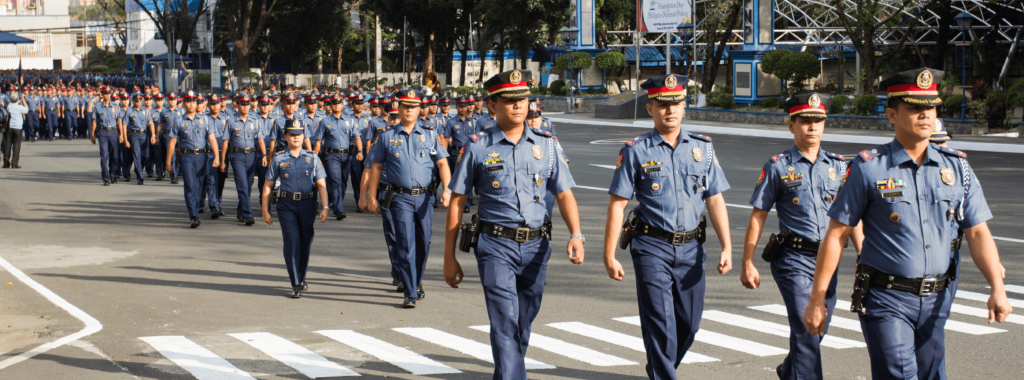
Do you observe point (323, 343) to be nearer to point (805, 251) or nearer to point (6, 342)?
point (6, 342)

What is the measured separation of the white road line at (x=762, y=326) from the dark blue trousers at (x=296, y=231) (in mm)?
3879

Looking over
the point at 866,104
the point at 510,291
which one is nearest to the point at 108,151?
the point at 510,291

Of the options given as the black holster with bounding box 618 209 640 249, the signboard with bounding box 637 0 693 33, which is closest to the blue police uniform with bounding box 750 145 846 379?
the black holster with bounding box 618 209 640 249

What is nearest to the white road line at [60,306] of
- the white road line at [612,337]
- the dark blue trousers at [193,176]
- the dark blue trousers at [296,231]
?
the dark blue trousers at [296,231]

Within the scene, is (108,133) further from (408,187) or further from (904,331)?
Answer: (904,331)

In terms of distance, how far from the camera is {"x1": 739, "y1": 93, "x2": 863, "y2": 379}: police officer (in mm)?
5793

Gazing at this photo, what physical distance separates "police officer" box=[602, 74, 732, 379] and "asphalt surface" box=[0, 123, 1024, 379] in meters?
0.90

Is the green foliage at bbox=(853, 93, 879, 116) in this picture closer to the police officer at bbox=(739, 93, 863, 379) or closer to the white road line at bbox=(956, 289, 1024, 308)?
the white road line at bbox=(956, 289, 1024, 308)

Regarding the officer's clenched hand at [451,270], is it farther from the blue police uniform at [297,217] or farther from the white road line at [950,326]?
the blue police uniform at [297,217]

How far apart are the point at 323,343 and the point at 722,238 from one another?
3326mm

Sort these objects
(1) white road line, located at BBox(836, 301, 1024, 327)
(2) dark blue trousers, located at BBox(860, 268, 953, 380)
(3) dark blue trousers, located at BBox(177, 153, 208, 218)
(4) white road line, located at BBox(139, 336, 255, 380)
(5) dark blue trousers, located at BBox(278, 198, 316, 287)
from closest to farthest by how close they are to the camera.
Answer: (2) dark blue trousers, located at BBox(860, 268, 953, 380) → (4) white road line, located at BBox(139, 336, 255, 380) → (1) white road line, located at BBox(836, 301, 1024, 327) → (5) dark blue trousers, located at BBox(278, 198, 316, 287) → (3) dark blue trousers, located at BBox(177, 153, 208, 218)

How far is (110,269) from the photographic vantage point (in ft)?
37.2

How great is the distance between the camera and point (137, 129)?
2111 centimetres

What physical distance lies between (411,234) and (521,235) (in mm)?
3222
